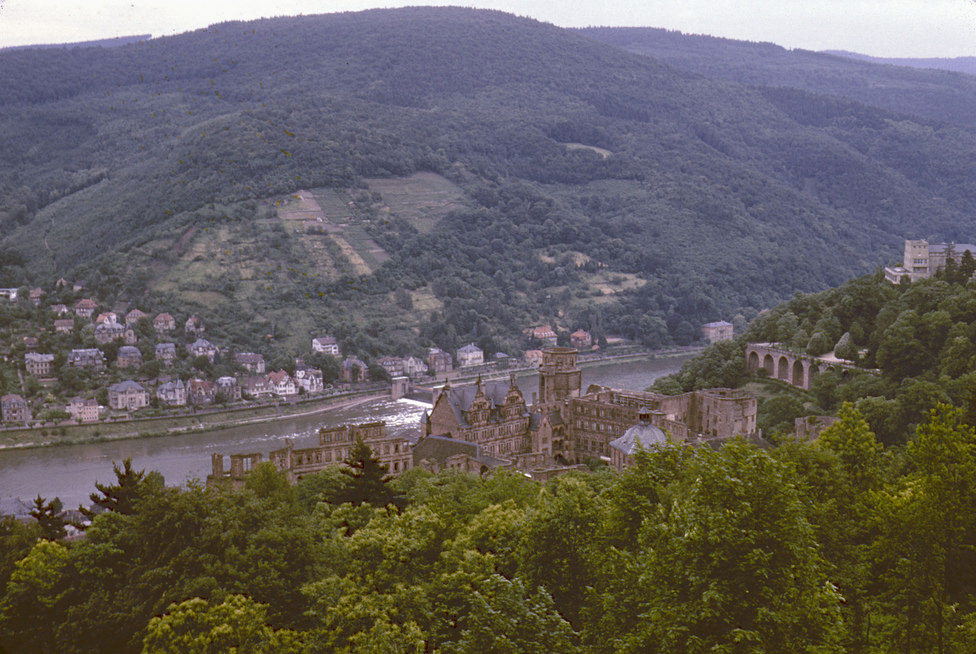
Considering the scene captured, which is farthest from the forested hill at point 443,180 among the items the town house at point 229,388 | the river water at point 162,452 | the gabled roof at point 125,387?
the river water at point 162,452

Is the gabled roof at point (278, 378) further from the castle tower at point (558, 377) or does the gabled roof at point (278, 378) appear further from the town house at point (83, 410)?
the castle tower at point (558, 377)

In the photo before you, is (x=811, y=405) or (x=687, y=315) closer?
(x=811, y=405)

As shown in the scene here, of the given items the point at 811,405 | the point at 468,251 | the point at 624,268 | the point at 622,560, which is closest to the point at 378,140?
the point at 468,251

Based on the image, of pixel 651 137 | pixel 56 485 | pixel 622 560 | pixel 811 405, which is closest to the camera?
pixel 622 560

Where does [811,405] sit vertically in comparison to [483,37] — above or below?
below

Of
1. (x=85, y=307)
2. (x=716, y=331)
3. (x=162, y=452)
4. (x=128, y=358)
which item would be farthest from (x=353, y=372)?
(x=716, y=331)

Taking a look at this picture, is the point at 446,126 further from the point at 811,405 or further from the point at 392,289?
the point at 811,405

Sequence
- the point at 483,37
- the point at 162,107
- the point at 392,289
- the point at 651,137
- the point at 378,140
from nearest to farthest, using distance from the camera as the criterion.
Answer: the point at 392,289 → the point at 378,140 → the point at 162,107 → the point at 651,137 → the point at 483,37
